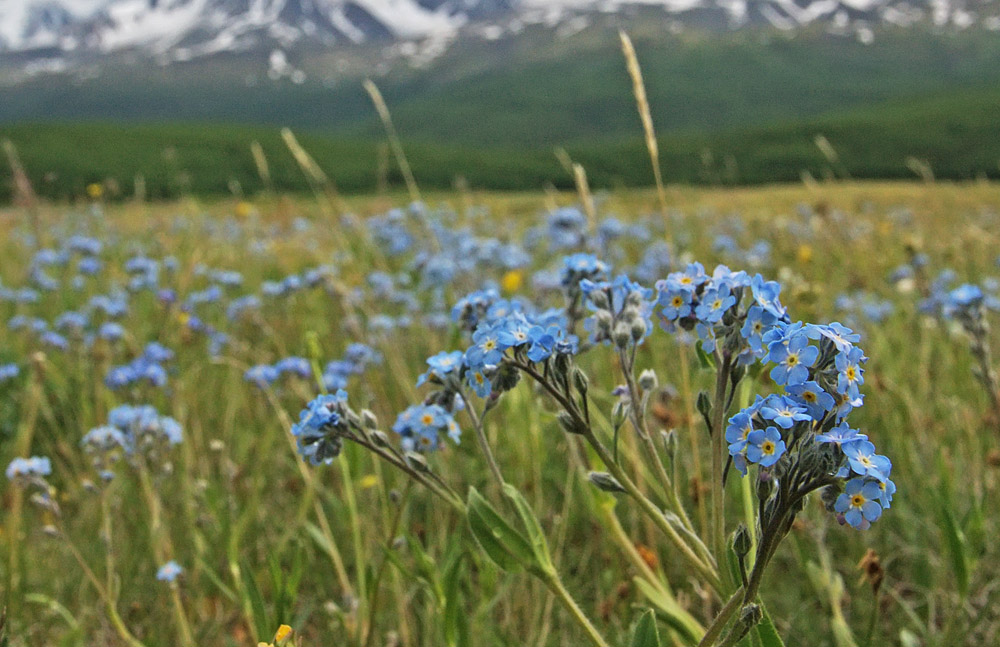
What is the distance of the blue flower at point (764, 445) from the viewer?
1180 millimetres

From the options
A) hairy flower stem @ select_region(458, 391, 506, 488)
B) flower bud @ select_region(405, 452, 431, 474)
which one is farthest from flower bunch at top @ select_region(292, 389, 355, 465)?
hairy flower stem @ select_region(458, 391, 506, 488)

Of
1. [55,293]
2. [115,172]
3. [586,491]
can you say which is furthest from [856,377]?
[115,172]

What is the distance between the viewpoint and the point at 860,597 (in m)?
2.50

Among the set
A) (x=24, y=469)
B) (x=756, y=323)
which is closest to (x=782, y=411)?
(x=756, y=323)

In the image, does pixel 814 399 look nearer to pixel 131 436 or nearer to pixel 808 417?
pixel 808 417

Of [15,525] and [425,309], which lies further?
[425,309]

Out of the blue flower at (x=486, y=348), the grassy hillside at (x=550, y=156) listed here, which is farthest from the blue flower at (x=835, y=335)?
the grassy hillside at (x=550, y=156)

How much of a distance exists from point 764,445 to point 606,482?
1.18ft

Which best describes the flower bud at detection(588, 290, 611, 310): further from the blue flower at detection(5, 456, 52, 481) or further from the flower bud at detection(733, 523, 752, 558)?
the blue flower at detection(5, 456, 52, 481)

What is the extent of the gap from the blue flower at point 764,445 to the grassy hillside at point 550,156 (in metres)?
76.8

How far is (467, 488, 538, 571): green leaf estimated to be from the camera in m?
1.51

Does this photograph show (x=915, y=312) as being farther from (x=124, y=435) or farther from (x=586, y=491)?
(x=124, y=435)

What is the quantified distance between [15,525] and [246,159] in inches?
3989

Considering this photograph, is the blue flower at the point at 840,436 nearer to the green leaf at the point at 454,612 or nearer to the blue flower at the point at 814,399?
the blue flower at the point at 814,399
